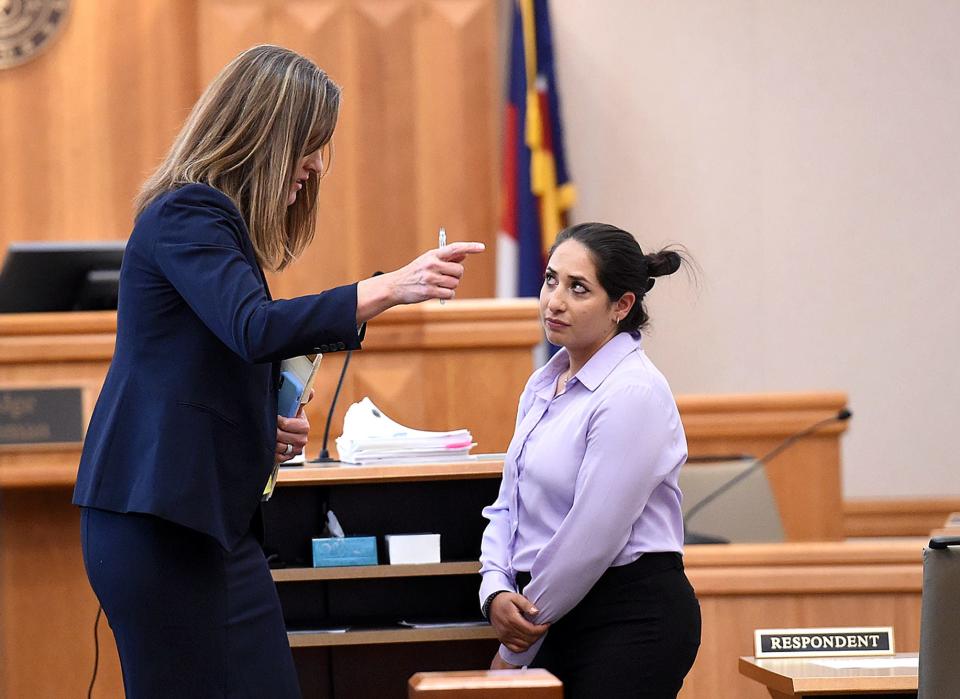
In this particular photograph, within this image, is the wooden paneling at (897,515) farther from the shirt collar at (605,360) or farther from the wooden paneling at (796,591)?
the shirt collar at (605,360)

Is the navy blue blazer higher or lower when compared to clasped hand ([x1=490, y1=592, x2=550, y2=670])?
higher

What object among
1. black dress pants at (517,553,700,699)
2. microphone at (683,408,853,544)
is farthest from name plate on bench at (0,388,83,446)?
microphone at (683,408,853,544)

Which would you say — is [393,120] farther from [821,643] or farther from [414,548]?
[821,643]

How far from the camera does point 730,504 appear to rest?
155 inches

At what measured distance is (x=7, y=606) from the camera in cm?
289

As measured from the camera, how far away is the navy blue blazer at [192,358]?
1.51 metres

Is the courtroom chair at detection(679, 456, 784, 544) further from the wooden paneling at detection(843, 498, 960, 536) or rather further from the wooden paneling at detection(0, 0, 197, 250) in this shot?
the wooden paneling at detection(0, 0, 197, 250)

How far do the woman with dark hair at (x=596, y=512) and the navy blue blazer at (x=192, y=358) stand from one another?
0.73 m

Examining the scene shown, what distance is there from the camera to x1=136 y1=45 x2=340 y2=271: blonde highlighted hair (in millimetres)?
1645

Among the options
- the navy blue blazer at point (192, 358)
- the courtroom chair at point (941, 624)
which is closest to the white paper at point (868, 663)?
the courtroom chair at point (941, 624)

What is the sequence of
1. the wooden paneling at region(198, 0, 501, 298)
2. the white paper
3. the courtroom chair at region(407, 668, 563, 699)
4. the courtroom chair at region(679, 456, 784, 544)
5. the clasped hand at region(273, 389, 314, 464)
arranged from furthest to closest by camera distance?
the wooden paneling at region(198, 0, 501, 298)
the courtroom chair at region(679, 456, 784, 544)
the white paper
the clasped hand at region(273, 389, 314, 464)
the courtroom chair at region(407, 668, 563, 699)

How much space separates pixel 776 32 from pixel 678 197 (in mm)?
875

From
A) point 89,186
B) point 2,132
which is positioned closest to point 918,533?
point 89,186

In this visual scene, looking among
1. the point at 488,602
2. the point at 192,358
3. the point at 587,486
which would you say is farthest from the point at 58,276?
the point at 192,358
